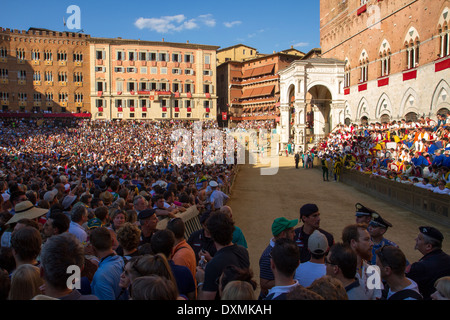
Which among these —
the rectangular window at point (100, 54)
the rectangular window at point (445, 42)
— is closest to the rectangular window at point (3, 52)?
the rectangular window at point (100, 54)

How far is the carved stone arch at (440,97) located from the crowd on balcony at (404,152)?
2.98 feet

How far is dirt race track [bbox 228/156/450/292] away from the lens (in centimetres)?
1122

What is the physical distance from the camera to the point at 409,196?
49.4 ft

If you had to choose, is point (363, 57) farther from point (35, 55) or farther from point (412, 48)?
point (35, 55)

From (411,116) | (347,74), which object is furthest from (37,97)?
(411,116)

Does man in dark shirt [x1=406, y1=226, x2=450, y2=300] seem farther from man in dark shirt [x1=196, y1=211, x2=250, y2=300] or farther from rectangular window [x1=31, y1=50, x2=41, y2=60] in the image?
rectangular window [x1=31, y1=50, x2=41, y2=60]

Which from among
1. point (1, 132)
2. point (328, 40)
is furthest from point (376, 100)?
point (1, 132)

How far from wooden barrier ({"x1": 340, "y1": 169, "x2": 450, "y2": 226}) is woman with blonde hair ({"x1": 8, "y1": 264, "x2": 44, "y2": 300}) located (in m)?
13.3

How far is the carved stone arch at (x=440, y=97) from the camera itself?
22.8 metres

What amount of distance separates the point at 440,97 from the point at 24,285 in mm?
27229

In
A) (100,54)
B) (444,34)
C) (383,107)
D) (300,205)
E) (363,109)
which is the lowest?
(300,205)

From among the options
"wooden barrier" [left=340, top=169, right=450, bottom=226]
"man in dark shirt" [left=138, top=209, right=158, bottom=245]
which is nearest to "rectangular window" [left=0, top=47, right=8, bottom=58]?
"wooden barrier" [left=340, top=169, right=450, bottom=226]

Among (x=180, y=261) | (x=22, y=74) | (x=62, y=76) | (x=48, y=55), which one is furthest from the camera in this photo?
(x=62, y=76)

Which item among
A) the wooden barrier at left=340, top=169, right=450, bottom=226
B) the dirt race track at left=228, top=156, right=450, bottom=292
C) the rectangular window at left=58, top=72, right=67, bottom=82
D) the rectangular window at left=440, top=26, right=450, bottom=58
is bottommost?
the dirt race track at left=228, top=156, right=450, bottom=292
